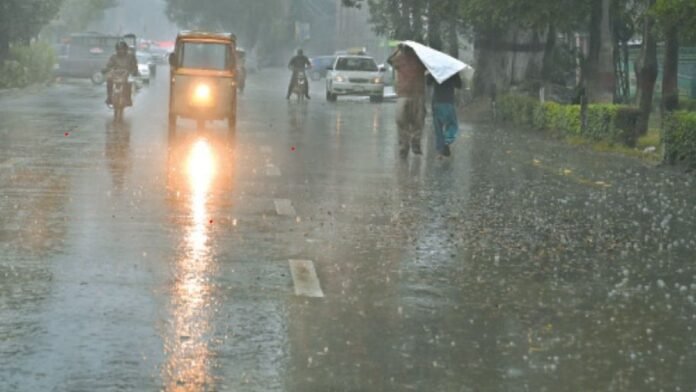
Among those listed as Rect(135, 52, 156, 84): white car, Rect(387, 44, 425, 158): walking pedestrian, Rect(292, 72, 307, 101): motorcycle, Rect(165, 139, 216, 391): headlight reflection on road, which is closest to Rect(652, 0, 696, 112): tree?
Rect(387, 44, 425, 158): walking pedestrian

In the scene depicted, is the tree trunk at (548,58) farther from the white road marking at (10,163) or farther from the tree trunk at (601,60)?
the white road marking at (10,163)

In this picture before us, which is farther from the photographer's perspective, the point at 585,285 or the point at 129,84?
the point at 129,84

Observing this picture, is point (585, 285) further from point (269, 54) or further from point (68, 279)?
point (269, 54)

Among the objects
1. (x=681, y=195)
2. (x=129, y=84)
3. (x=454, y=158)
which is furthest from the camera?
(x=129, y=84)

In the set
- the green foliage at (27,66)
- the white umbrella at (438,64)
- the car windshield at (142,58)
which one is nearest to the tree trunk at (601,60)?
the white umbrella at (438,64)

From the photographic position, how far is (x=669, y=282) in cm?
1083

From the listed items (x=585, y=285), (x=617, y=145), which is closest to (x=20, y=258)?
(x=585, y=285)

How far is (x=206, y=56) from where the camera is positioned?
2902cm

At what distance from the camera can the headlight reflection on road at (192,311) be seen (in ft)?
23.4

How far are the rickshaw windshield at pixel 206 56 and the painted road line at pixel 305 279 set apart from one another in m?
18.0

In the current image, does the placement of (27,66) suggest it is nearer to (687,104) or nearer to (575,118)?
(687,104)

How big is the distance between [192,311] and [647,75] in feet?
69.6

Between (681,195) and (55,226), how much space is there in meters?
8.43

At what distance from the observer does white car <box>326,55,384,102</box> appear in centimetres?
5128
